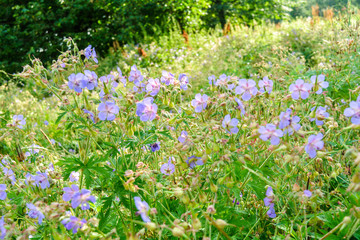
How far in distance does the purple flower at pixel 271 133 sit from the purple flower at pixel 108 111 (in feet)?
1.91

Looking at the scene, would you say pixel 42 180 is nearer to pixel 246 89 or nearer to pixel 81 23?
pixel 246 89

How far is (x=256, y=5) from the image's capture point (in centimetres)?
1379

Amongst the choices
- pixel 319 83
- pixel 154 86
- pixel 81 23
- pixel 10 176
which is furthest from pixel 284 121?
pixel 81 23

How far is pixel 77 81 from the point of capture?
1322 millimetres

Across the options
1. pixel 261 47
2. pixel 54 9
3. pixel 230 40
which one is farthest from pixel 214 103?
pixel 54 9

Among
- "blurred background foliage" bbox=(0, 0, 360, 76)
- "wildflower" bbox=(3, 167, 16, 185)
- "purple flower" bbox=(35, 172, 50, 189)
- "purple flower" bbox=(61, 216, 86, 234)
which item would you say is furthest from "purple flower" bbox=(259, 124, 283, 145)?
"blurred background foliage" bbox=(0, 0, 360, 76)

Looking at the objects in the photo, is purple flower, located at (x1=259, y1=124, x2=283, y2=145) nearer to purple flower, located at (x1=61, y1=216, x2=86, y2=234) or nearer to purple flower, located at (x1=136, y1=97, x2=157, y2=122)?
purple flower, located at (x1=136, y1=97, x2=157, y2=122)

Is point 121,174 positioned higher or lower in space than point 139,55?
higher

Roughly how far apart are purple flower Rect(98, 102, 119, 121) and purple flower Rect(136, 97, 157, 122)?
93 millimetres

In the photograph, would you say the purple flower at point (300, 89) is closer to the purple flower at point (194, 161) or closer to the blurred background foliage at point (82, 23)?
the purple flower at point (194, 161)

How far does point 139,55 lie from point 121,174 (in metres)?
7.64

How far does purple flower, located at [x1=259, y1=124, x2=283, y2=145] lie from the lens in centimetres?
108

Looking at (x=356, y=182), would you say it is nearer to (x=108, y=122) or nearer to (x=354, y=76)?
(x=108, y=122)

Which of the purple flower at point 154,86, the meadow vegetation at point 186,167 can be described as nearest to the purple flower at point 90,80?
the meadow vegetation at point 186,167
